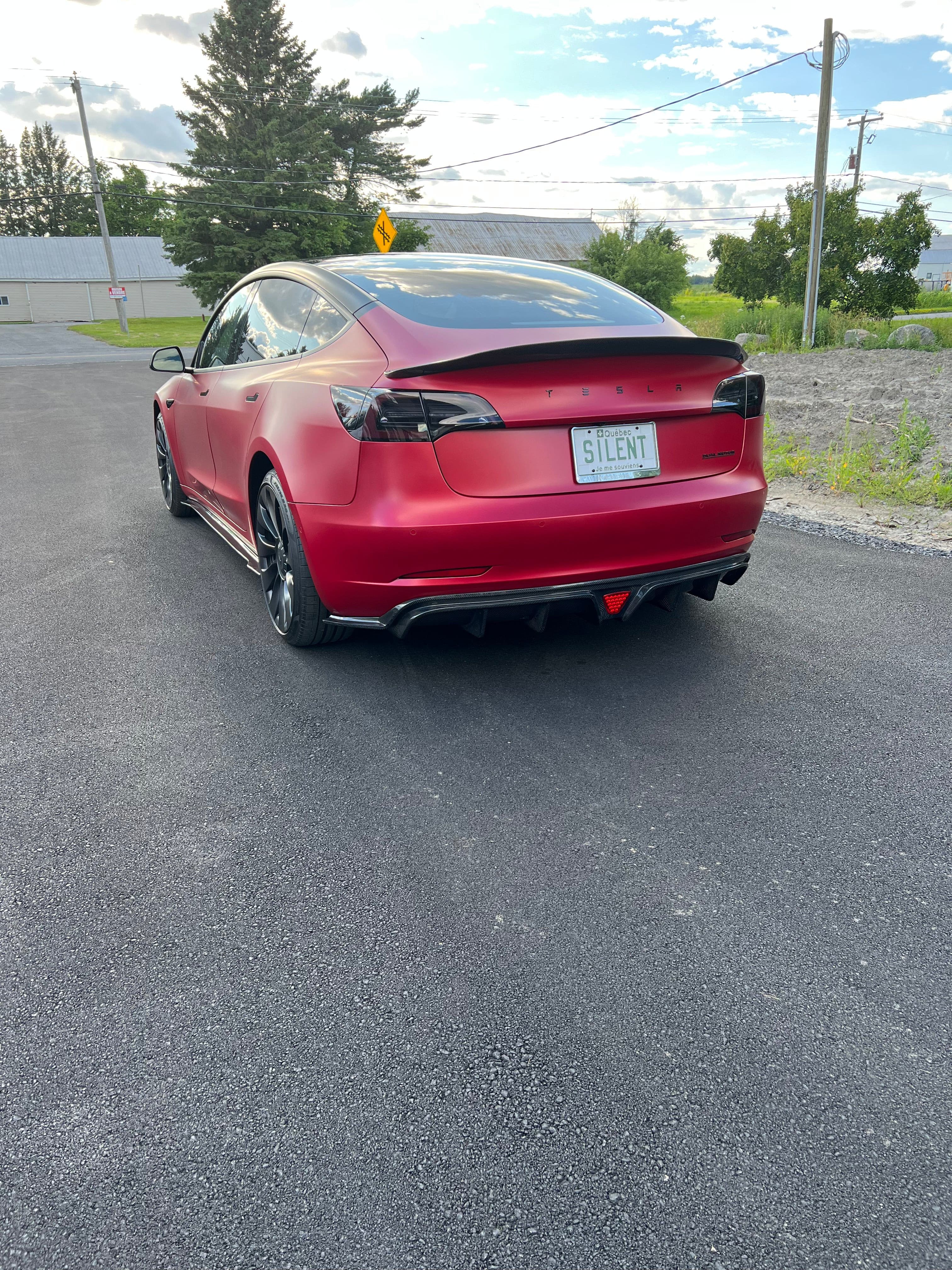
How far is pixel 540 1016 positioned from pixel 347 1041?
16.5 inches

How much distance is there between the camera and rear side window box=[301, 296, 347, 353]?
3.72 meters

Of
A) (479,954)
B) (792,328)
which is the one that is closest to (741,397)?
(479,954)

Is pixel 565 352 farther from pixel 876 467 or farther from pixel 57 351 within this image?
pixel 57 351

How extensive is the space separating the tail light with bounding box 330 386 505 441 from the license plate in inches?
13.0

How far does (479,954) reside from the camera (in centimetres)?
218

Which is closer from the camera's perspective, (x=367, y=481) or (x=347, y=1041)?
(x=347, y=1041)

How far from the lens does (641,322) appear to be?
3.89m

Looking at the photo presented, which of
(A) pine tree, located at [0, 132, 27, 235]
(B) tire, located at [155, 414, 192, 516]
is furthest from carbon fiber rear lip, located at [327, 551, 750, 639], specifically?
(A) pine tree, located at [0, 132, 27, 235]

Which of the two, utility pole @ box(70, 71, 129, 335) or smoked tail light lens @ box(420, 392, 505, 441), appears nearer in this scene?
smoked tail light lens @ box(420, 392, 505, 441)

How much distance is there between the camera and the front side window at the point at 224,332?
16.2 ft

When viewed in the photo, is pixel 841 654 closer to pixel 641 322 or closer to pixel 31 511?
pixel 641 322

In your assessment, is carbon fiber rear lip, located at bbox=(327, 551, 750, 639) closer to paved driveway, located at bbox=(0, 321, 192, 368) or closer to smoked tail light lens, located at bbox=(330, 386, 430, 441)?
smoked tail light lens, located at bbox=(330, 386, 430, 441)

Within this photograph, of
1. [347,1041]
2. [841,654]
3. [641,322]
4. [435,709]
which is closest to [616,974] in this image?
[347,1041]

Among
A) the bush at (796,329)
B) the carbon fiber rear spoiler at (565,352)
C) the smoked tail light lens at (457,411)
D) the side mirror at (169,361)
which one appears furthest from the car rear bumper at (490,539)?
the bush at (796,329)
